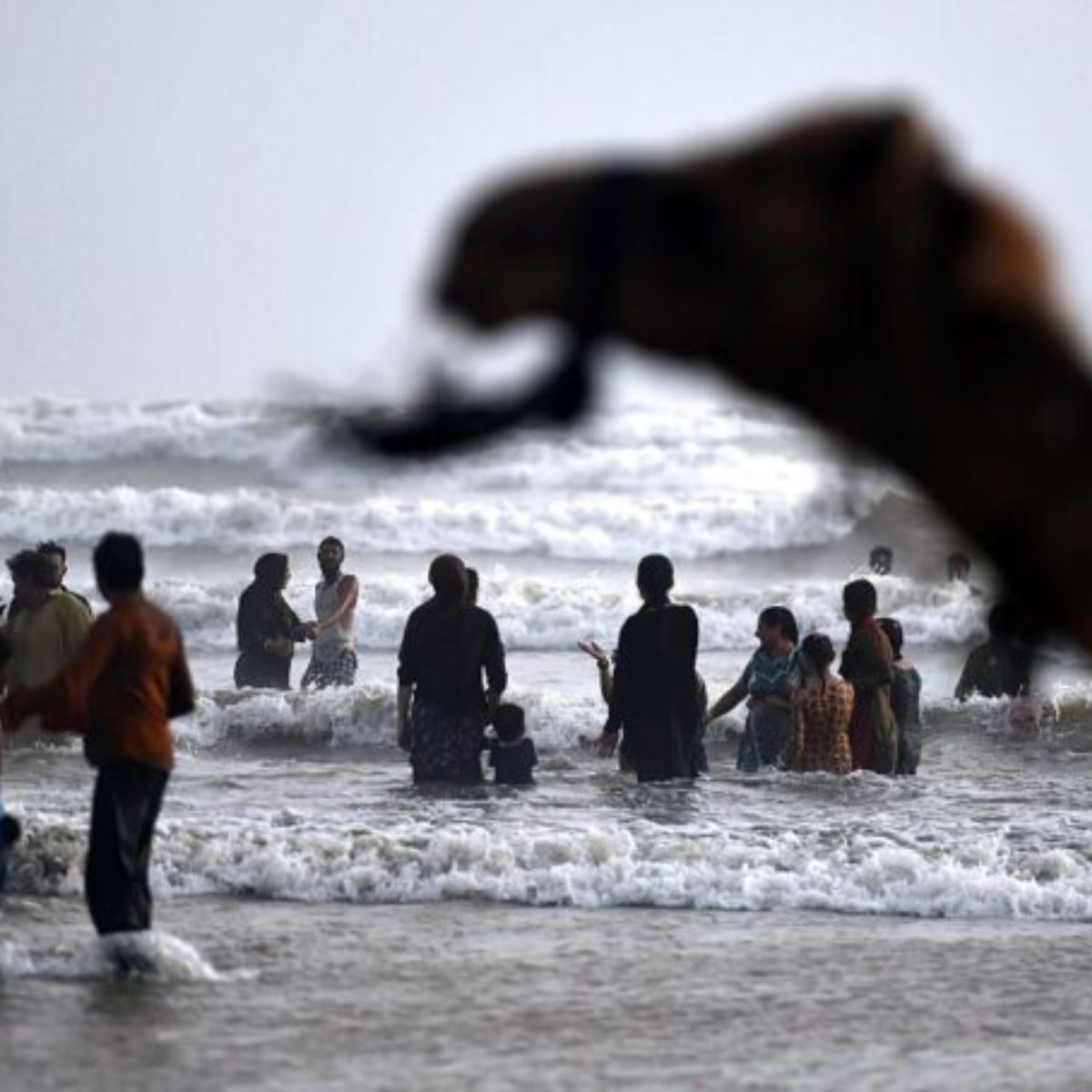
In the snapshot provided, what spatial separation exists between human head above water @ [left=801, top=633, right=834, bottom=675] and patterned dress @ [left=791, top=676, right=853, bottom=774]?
22 cm

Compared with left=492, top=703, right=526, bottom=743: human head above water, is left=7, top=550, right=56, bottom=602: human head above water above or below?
above

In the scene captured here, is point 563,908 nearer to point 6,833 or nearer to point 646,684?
point 6,833

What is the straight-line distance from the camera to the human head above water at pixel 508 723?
17.5m

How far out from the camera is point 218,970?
11.7 meters

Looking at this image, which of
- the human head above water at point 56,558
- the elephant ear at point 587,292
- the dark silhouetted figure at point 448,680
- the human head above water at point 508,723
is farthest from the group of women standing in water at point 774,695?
the elephant ear at point 587,292

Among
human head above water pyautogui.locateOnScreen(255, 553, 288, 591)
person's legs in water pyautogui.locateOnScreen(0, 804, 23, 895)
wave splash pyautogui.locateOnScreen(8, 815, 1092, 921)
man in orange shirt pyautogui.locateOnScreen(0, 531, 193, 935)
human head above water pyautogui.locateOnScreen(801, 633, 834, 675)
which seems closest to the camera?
man in orange shirt pyautogui.locateOnScreen(0, 531, 193, 935)

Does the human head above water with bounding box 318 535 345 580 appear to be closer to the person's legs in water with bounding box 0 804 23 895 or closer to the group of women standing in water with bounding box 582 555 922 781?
the group of women standing in water with bounding box 582 555 922 781

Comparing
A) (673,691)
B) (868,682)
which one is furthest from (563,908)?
(868,682)

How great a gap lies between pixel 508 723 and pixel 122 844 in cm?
664

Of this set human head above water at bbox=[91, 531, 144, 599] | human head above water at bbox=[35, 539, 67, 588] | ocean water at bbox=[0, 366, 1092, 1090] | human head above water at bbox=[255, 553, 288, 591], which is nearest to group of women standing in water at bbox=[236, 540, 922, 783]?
ocean water at bbox=[0, 366, 1092, 1090]

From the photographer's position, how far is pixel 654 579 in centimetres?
1691

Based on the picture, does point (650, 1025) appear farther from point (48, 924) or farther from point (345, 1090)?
point (48, 924)

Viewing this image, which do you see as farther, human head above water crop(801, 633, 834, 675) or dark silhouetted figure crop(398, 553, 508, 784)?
human head above water crop(801, 633, 834, 675)

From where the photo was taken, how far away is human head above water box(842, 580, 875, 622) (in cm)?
1802
